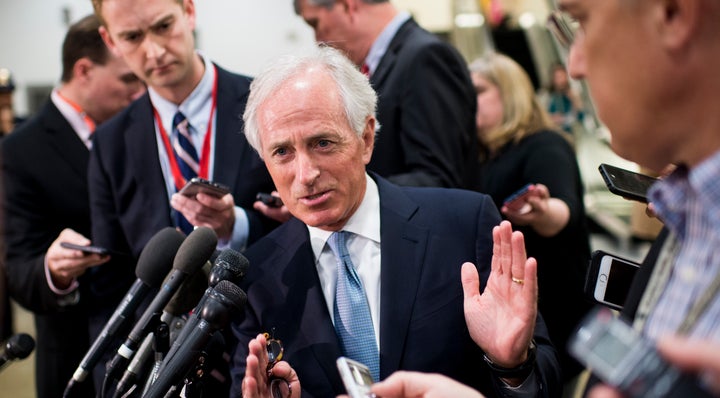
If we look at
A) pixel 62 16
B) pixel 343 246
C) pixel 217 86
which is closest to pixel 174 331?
pixel 343 246

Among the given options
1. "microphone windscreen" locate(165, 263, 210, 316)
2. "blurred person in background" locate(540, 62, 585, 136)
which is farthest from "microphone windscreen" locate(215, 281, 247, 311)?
"blurred person in background" locate(540, 62, 585, 136)

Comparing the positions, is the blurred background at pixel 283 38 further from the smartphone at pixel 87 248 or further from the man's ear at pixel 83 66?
the smartphone at pixel 87 248

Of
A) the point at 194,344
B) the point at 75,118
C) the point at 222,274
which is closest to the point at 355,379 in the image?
the point at 194,344

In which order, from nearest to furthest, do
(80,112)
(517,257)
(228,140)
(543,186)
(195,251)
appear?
(517,257), (195,251), (228,140), (543,186), (80,112)

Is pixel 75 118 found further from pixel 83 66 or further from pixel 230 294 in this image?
pixel 230 294

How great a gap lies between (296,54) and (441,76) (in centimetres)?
81

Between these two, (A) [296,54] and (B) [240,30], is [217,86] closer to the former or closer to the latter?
(A) [296,54]

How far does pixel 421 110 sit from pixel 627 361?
1.96 metres

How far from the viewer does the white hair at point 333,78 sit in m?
2.07

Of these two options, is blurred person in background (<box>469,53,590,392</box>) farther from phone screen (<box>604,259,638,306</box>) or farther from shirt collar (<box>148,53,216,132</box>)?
phone screen (<box>604,259,638,306</box>)

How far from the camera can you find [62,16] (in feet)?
36.9

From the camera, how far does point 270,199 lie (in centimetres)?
240

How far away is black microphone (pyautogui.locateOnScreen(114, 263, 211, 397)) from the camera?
1.82 m

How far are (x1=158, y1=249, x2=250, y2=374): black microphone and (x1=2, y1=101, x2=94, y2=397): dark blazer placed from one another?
1417 mm
